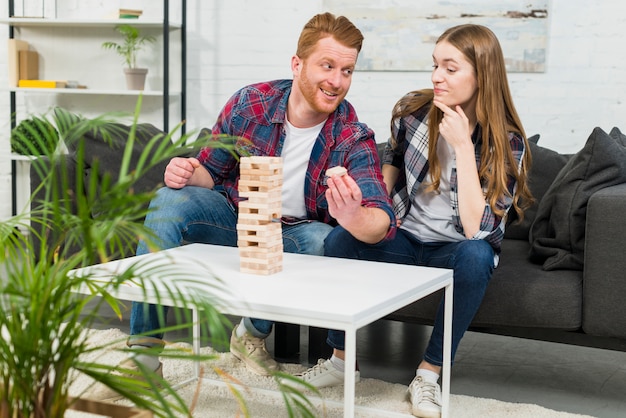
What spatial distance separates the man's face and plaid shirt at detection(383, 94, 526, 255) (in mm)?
219

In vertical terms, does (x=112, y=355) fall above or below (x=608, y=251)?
below

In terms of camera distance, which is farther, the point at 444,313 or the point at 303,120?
the point at 303,120

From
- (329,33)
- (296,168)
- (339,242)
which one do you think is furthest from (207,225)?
(329,33)

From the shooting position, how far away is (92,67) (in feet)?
15.9

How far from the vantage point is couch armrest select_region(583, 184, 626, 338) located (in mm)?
2291

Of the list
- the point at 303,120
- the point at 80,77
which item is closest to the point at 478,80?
the point at 303,120

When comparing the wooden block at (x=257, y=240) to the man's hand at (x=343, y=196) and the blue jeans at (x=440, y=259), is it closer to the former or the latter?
the man's hand at (x=343, y=196)

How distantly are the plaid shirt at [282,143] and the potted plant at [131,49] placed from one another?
199 cm

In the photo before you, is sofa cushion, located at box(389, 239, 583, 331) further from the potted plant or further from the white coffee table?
Answer: the potted plant

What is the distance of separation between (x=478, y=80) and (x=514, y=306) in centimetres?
63

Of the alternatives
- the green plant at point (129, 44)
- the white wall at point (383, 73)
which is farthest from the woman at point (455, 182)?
the green plant at point (129, 44)

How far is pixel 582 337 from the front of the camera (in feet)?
7.80

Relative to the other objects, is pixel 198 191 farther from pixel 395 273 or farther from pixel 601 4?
pixel 601 4

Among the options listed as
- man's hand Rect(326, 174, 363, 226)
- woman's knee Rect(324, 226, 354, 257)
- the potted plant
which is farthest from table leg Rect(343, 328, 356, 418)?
the potted plant
